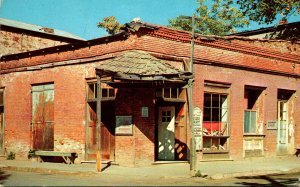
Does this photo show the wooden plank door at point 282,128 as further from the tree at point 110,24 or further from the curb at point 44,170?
the tree at point 110,24

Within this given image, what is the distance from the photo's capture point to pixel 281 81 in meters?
19.6

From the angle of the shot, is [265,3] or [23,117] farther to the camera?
[265,3]

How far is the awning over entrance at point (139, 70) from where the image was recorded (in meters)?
12.4

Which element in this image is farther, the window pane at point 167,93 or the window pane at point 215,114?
the window pane at point 215,114

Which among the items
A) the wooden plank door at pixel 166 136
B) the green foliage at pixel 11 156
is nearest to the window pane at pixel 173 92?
the wooden plank door at pixel 166 136

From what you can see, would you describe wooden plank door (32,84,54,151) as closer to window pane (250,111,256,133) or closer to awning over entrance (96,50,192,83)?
awning over entrance (96,50,192,83)

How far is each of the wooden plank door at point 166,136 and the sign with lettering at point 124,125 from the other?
1.90m

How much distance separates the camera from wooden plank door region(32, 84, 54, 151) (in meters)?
17.4

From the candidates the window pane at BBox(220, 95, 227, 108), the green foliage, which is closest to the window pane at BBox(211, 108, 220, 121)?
the window pane at BBox(220, 95, 227, 108)

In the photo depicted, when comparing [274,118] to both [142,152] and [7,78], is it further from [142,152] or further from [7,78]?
[7,78]

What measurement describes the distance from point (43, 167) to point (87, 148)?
1996mm

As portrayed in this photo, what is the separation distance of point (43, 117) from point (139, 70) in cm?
702

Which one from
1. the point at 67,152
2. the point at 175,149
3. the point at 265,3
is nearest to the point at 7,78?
the point at 67,152

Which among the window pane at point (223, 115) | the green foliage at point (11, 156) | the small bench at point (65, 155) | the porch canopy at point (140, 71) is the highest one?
the porch canopy at point (140, 71)
